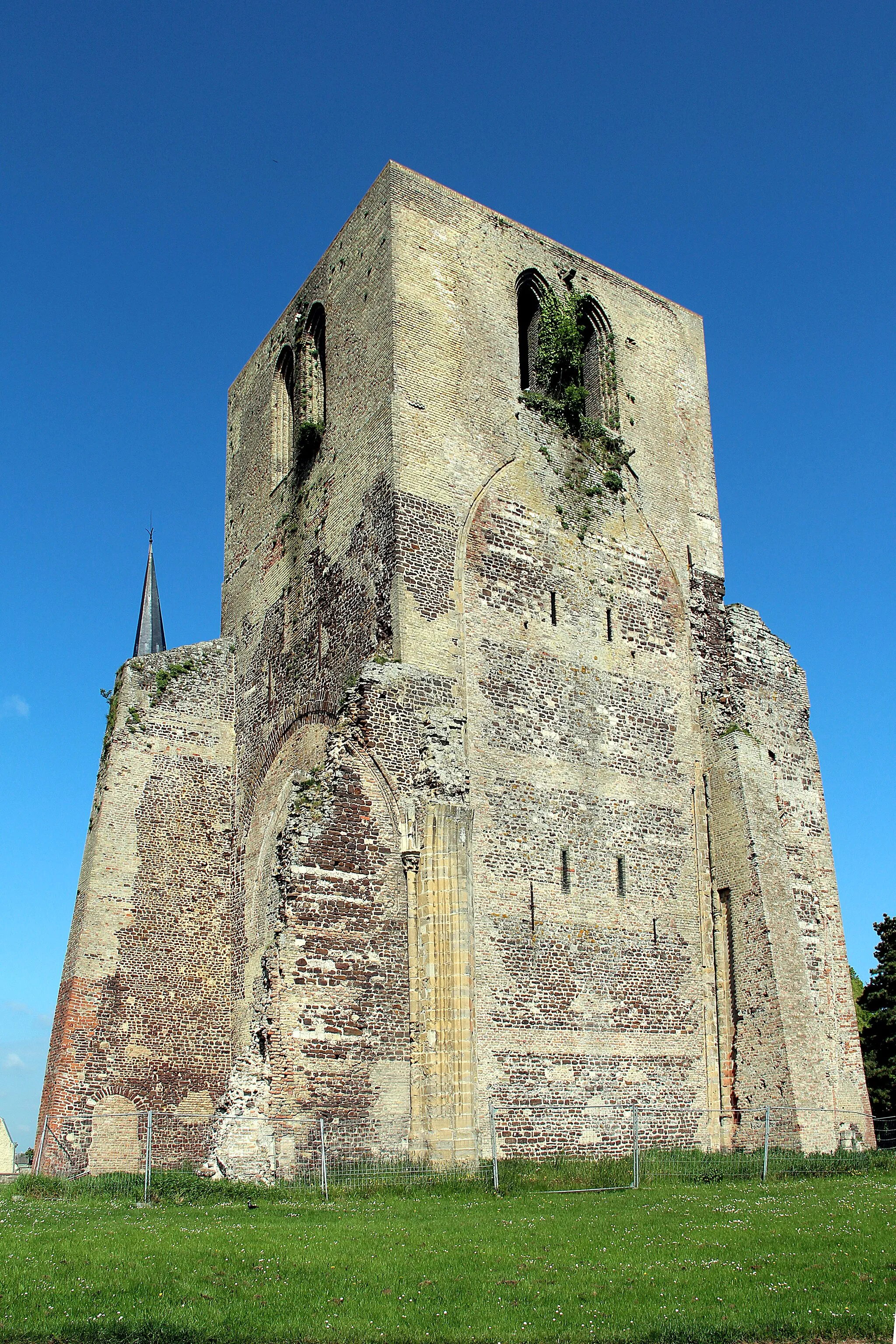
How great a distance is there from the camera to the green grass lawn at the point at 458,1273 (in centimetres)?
614

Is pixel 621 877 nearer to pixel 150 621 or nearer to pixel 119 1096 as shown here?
pixel 119 1096

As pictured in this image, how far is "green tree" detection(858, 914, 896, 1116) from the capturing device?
24.1 m

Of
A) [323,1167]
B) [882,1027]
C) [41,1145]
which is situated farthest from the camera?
[882,1027]

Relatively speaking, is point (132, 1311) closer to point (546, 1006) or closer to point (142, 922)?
point (546, 1006)

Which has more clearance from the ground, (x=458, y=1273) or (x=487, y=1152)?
(x=487, y=1152)

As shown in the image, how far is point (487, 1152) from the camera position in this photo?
13.6 m

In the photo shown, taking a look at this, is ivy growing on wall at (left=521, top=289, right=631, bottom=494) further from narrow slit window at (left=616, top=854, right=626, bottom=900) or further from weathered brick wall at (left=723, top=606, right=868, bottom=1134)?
narrow slit window at (left=616, top=854, right=626, bottom=900)

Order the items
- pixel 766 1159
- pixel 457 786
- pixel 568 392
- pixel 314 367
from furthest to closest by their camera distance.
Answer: pixel 314 367, pixel 568 392, pixel 457 786, pixel 766 1159

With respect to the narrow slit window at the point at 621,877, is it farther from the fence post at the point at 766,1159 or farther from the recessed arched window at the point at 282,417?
the recessed arched window at the point at 282,417

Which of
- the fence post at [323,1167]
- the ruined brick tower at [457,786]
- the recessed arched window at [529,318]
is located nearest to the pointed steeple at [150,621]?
the ruined brick tower at [457,786]

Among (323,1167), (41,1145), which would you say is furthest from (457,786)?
(41,1145)

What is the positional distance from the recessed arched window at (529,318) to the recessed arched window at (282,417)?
4.20m

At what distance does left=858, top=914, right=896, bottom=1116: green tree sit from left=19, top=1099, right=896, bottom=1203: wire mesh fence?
6446mm

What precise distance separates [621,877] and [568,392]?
7660 mm
